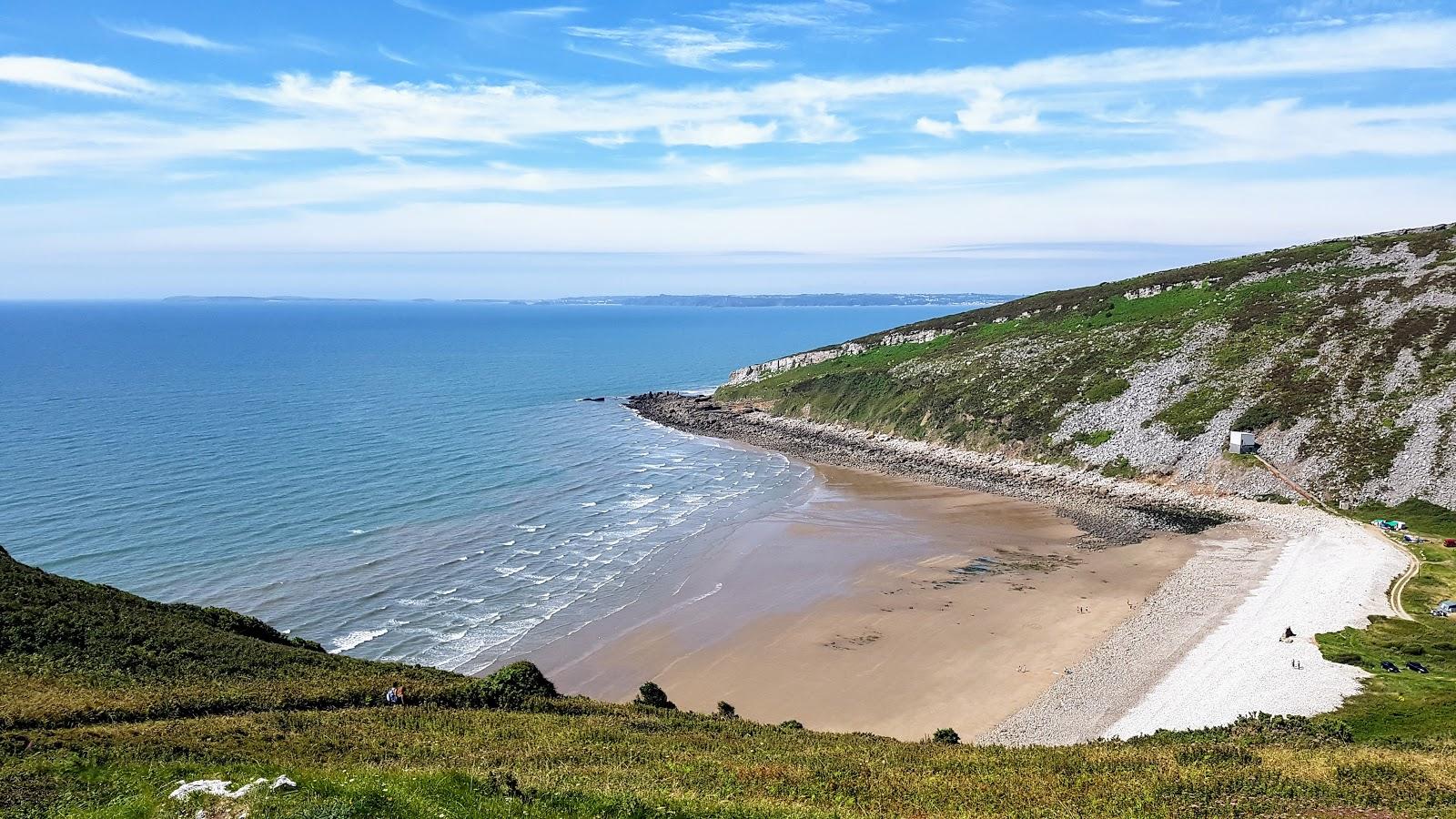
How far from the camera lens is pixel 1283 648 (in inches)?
1624

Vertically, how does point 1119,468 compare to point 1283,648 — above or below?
above

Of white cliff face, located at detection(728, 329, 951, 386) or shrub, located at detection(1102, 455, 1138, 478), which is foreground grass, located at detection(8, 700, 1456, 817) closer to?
shrub, located at detection(1102, 455, 1138, 478)

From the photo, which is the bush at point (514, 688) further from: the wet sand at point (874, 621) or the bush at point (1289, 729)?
the bush at point (1289, 729)

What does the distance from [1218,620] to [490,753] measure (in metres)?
43.4

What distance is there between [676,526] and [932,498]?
89.7 feet

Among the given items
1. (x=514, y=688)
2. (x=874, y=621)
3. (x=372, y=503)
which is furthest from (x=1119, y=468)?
(x=372, y=503)

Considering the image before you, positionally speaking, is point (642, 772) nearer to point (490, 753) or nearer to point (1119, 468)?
point (490, 753)

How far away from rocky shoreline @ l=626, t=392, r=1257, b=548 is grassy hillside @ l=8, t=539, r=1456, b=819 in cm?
3837

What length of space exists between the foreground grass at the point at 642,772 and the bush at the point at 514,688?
5.91ft

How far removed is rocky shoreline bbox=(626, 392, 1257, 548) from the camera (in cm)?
6969

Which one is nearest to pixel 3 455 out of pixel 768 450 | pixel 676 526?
pixel 676 526

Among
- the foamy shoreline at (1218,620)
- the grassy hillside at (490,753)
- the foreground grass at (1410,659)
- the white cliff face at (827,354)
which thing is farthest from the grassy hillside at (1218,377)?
the grassy hillside at (490,753)

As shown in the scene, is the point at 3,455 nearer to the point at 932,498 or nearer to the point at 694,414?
the point at 694,414

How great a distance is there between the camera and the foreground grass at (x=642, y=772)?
1634cm
